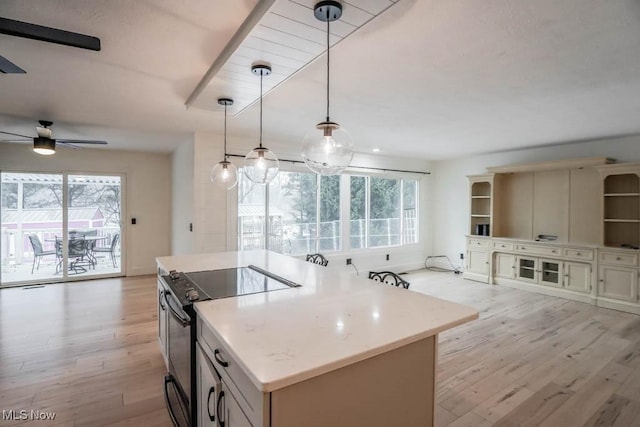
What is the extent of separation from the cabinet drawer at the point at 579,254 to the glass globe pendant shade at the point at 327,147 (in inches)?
184

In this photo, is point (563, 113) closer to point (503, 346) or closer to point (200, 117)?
point (503, 346)

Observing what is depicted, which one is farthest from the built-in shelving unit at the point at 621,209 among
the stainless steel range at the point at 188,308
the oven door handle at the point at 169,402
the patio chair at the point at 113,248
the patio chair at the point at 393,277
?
the patio chair at the point at 113,248

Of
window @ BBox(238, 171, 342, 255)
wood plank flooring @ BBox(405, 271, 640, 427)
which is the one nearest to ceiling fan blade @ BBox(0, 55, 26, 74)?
window @ BBox(238, 171, 342, 255)

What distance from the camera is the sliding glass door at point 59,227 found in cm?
529

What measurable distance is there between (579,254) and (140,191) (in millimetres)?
7617

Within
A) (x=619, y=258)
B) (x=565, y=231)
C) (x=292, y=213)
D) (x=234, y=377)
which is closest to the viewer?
(x=234, y=377)

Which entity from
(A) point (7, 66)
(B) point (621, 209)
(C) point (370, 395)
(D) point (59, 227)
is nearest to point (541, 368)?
(C) point (370, 395)

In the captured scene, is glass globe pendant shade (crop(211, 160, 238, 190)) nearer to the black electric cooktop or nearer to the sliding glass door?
the black electric cooktop

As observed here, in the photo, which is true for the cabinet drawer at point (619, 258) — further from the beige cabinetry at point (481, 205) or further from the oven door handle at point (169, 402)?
the oven door handle at point (169, 402)

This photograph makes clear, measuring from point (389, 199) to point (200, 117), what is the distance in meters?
4.27

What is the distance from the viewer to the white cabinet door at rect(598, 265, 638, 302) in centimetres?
416

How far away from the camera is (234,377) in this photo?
1224mm

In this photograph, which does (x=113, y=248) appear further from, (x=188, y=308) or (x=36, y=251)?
(x=188, y=308)

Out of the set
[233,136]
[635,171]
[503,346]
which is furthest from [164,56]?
[635,171]
